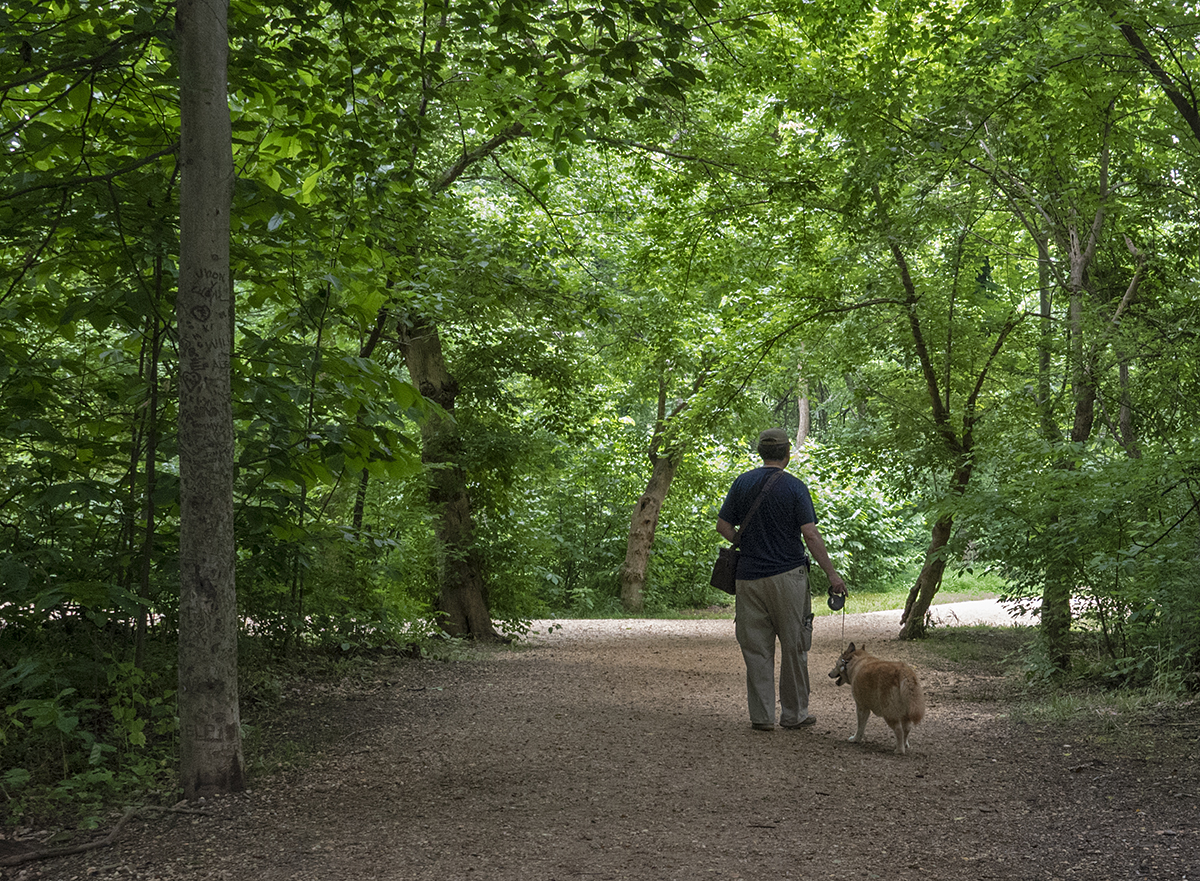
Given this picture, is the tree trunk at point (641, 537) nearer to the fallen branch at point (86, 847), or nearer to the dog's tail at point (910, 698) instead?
the dog's tail at point (910, 698)

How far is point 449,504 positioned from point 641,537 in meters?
9.43

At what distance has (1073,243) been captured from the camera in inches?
406

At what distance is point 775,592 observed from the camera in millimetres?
6633

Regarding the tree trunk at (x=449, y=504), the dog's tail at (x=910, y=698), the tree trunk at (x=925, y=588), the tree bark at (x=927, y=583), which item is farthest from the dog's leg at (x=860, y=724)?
the tree trunk at (x=925, y=588)

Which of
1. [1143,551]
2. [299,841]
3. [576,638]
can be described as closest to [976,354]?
[1143,551]

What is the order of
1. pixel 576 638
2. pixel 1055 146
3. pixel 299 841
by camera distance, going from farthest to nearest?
pixel 576 638 → pixel 1055 146 → pixel 299 841

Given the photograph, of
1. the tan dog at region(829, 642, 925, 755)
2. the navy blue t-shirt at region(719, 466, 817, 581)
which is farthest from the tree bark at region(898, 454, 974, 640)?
the tan dog at region(829, 642, 925, 755)

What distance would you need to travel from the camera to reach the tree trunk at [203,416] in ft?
14.6

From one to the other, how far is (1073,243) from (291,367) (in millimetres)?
8561

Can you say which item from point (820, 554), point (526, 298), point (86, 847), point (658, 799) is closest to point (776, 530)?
point (820, 554)

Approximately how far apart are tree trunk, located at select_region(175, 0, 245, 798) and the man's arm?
3.56 m

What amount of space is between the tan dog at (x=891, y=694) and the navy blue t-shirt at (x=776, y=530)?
86cm

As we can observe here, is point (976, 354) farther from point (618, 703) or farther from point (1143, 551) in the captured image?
point (618, 703)

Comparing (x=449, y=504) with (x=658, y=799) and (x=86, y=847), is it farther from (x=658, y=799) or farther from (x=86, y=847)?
(x=86, y=847)
